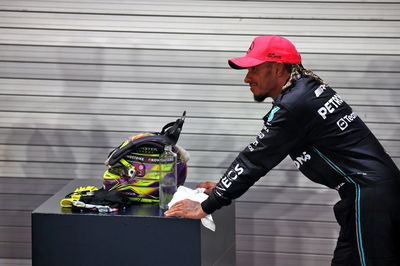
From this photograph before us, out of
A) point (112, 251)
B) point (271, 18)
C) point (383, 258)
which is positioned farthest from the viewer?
point (271, 18)

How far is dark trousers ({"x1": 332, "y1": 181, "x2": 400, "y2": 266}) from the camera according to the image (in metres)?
3.93

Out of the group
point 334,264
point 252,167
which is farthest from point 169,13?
point 334,264

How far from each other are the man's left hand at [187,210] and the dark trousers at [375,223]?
820 mm

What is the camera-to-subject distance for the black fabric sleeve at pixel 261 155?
393cm

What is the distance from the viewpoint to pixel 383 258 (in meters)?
3.95

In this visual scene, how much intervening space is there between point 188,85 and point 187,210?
1.71 meters

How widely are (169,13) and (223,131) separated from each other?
100 cm

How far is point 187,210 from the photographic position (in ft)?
13.4

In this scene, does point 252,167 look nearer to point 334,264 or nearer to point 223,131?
point 334,264

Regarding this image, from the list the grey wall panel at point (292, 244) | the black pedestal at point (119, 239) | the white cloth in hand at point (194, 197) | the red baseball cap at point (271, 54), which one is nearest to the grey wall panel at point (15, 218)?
the black pedestal at point (119, 239)

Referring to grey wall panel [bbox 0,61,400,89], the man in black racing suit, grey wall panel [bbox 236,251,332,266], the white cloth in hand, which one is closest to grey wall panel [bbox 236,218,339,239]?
grey wall panel [bbox 236,251,332,266]

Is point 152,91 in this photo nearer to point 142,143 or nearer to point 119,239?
point 142,143

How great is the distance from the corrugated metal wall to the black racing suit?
61.1 inches

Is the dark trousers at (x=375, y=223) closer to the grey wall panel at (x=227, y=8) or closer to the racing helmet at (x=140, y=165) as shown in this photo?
the racing helmet at (x=140, y=165)
